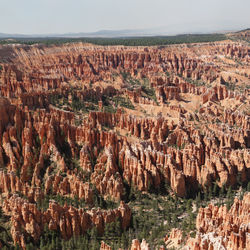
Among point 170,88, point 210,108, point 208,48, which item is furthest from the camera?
point 208,48

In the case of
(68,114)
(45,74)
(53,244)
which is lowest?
(53,244)

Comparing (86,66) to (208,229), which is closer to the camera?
(208,229)

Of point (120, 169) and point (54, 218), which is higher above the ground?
point (120, 169)

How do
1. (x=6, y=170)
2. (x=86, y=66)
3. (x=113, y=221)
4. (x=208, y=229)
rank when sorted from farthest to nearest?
(x=86, y=66) → (x=6, y=170) → (x=113, y=221) → (x=208, y=229)

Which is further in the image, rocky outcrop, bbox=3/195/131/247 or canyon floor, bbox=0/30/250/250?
rocky outcrop, bbox=3/195/131/247

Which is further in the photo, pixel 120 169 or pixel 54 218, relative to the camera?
pixel 120 169

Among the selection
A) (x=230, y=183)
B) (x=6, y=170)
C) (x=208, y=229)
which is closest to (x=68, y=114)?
(x=6, y=170)

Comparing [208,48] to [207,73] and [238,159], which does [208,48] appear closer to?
[207,73]

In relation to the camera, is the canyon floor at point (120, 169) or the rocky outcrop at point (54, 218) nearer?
the canyon floor at point (120, 169)
